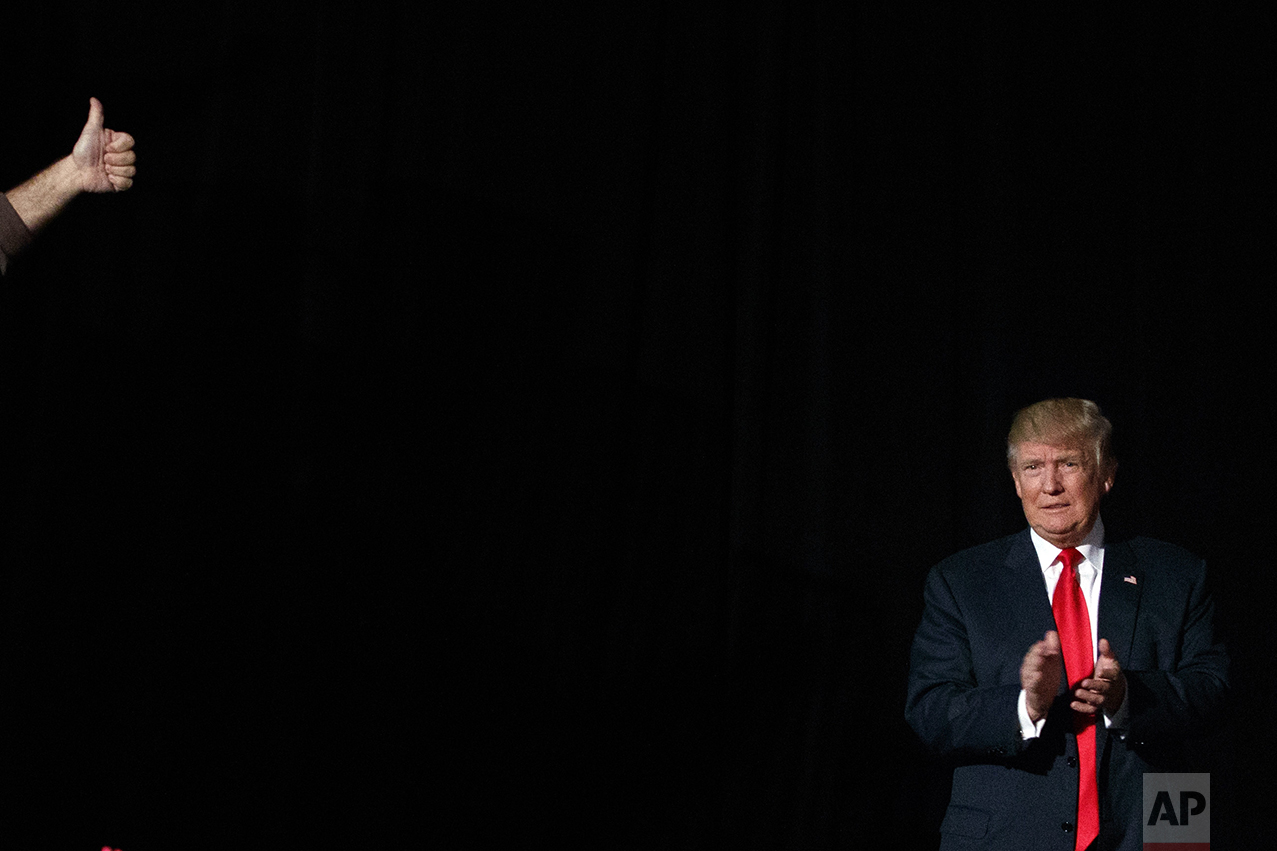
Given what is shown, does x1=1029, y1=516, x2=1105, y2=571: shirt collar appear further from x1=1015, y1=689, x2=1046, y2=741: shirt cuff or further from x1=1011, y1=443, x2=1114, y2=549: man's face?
x1=1015, y1=689, x2=1046, y2=741: shirt cuff

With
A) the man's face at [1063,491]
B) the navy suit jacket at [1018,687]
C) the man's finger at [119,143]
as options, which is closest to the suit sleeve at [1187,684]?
the navy suit jacket at [1018,687]

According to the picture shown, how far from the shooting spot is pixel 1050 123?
126 inches

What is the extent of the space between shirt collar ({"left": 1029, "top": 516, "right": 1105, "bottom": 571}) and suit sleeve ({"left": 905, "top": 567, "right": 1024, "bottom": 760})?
240 mm

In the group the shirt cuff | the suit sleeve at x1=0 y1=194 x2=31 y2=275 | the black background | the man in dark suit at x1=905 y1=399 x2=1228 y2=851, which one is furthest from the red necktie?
the suit sleeve at x1=0 y1=194 x2=31 y2=275

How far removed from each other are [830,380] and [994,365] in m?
0.50

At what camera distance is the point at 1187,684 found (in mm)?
2318

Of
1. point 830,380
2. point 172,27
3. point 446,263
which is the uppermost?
point 172,27

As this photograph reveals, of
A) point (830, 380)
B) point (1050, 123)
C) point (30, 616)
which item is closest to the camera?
point (30, 616)

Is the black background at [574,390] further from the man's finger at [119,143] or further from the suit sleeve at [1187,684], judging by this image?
the suit sleeve at [1187,684]

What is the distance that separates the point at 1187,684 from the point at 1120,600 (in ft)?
0.73

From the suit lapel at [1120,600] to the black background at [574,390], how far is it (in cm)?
51

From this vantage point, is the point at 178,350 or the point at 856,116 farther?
the point at 856,116

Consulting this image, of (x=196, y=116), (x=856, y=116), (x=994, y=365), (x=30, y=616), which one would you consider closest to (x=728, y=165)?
(x=856, y=116)

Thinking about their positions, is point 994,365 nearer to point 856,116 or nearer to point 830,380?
point 830,380
